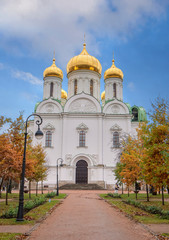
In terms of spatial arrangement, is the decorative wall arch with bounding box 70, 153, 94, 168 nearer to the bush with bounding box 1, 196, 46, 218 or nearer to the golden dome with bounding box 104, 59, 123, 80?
the golden dome with bounding box 104, 59, 123, 80

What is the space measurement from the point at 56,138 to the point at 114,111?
1003 centimetres

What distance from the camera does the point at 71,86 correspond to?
4247 cm

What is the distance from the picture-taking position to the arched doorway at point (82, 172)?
120 ft

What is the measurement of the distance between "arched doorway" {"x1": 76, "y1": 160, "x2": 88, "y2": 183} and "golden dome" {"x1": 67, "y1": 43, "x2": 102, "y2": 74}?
15812mm

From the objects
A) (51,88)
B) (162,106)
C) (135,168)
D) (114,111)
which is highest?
(51,88)

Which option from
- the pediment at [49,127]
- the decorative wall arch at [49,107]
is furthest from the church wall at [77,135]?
the decorative wall arch at [49,107]

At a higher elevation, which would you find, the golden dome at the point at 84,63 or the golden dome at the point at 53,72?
the golden dome at the point at 84,63

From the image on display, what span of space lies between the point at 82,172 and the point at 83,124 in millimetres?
7187

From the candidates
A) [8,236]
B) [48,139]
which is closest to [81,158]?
[48,139]

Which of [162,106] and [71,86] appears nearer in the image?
[162,106]

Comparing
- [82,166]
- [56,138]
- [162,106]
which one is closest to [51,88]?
[56,138]

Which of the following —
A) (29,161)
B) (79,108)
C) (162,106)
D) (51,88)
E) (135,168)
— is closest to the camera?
(162,106)

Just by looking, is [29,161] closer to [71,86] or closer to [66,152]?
[66,152]

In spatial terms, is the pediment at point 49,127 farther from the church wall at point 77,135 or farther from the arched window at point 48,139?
the church wall at point 77,135
